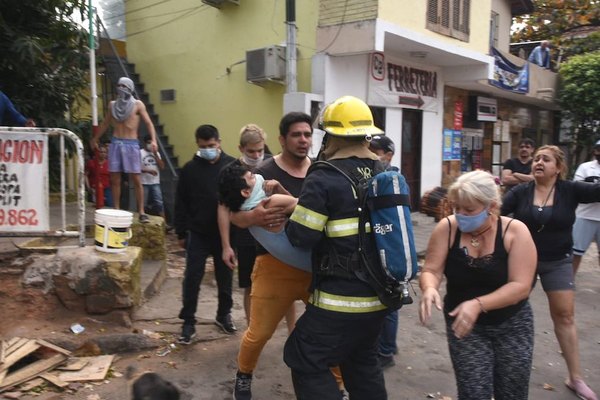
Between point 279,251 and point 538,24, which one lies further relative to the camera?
point 538,24

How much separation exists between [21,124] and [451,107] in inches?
395

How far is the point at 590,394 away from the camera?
11.6 feet

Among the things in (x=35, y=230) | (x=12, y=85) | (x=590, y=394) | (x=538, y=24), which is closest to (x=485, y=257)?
(x=590, y=394)

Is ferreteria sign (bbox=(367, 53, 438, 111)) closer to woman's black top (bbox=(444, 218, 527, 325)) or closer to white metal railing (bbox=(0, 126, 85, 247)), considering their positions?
white metal railing (bbox=(0, 126, 85, 247))

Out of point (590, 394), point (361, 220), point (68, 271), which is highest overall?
point (361, 220)

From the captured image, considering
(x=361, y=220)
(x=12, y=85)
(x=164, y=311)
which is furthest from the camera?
(x=12, y=85)

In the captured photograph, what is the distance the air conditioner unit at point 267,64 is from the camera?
352 inches

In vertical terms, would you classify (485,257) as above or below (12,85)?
below

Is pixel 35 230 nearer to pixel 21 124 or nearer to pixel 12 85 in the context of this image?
pixel 21 124

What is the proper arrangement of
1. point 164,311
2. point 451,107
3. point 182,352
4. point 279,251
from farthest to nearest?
point 451,107, point 164,311, point 182,352, point 279,251

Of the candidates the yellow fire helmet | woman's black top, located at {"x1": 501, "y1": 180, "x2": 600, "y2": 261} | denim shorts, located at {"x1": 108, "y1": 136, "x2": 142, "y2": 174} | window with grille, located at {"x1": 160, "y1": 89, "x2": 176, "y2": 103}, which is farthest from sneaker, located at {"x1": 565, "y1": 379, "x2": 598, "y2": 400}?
window with grille, located at {"x1": 160, "y1": 89, "x2": 176, "y2": 103}

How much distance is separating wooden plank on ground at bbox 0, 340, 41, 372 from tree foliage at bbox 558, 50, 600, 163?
51.3 ft

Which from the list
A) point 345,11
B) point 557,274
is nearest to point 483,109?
point 345,11

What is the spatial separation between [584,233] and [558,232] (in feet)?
7.02
